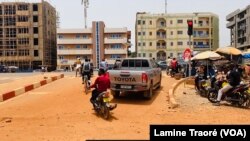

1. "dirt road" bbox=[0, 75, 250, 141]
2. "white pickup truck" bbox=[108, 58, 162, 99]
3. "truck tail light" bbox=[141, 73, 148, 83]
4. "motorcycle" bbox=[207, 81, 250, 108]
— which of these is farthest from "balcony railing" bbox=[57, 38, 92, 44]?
"motorcycle" bbox=[207, 81, 250, 108]

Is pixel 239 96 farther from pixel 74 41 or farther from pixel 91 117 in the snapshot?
pixel 74 41

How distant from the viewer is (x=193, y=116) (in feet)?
39.1

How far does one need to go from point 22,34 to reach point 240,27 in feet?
169

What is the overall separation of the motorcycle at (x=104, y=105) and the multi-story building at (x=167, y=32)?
75.4 metres

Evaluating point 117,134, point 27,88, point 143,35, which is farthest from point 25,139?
point 143,35

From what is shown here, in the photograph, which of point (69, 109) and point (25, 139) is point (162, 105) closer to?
point (69, 109)

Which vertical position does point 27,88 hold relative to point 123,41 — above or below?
below

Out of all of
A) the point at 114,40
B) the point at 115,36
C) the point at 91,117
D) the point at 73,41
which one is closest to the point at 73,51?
the point at 73,41

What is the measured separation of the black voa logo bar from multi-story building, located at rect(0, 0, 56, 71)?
75.0 m

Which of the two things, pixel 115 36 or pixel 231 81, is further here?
pixel 115 36

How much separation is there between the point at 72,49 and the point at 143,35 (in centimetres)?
1757

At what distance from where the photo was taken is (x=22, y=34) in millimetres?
79875

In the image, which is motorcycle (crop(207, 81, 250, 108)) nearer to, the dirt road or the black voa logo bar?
the dirt road

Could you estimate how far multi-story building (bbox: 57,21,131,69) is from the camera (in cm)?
8212
